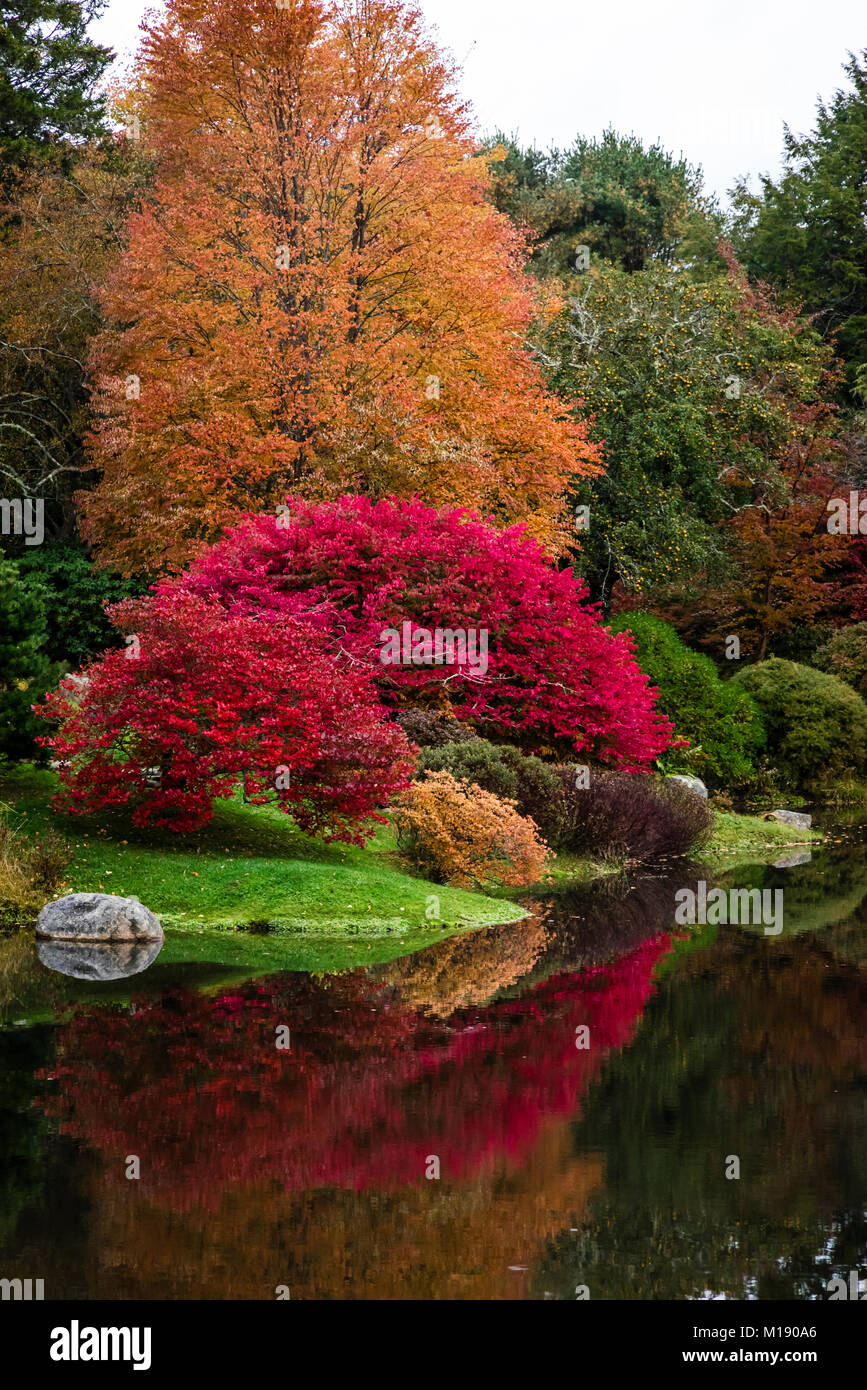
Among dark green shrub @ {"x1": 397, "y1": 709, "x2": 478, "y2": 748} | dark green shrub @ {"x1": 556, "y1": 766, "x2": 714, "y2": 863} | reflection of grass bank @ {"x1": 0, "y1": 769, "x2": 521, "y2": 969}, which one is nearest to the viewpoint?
reflection of grass bank @ {"x1": 0, "y1": 769, "x2": 521, "y2": 969}

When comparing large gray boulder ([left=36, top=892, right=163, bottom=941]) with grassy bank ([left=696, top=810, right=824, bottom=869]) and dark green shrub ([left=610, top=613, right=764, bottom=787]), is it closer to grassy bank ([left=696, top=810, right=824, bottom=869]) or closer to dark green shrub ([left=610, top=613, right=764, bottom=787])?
grassy bank ([left=696, top=810, right=824, bottom=869])

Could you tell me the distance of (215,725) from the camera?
1299 centimetres

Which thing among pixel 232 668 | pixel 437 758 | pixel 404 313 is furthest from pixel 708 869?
pixel 404 313

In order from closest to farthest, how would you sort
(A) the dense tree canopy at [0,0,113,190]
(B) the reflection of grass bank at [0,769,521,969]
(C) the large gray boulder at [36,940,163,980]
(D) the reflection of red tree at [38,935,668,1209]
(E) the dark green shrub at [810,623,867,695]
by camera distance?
(D) the reflection of red tree at [38,935,668,1209], (C) the large gray boulder at [36,940,163,980], (B) the reflection of grass bank at [0,769,521,969], (E) the dark green shrub at [810,623,867,695], (A) the dense tree canopy at [0,0,113,190]

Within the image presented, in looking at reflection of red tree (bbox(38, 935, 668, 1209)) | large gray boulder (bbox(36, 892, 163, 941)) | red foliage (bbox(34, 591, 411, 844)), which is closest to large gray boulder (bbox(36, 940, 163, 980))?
large gray boulder (bbox(36, 892, 163, 941))

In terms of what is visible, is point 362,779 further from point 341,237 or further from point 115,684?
point 341,237

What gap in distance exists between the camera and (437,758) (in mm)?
15148

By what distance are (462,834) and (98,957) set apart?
4.35 meters

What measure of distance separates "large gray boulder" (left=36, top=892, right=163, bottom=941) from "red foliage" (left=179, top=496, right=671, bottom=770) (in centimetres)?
553

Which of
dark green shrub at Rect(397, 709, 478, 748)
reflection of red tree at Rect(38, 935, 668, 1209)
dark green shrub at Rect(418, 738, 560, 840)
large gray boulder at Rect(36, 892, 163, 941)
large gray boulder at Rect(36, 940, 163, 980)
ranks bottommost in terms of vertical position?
large gray boulder at Rect(36, 940, 163, 980)

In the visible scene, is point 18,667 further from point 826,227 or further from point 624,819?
point 826,227

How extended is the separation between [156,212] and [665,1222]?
906 inches

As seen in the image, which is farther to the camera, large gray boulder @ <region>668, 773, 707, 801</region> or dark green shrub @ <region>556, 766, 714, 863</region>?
large gray boulder @ <region>668, 773, 707, 801</region>

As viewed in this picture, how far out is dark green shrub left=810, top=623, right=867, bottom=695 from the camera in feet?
85.1
